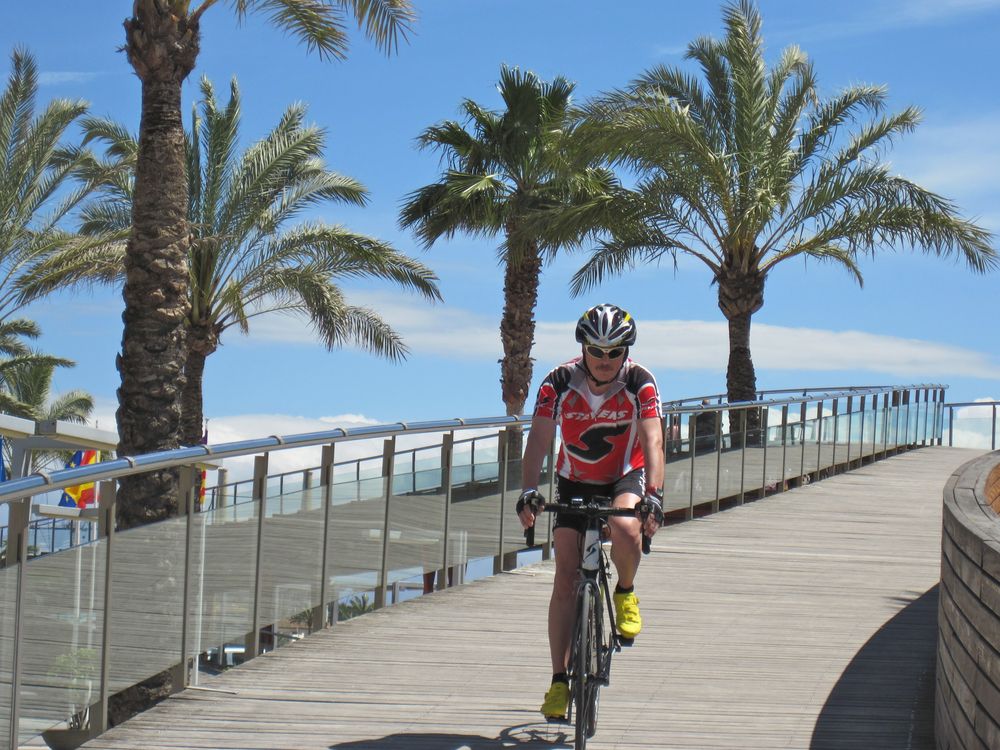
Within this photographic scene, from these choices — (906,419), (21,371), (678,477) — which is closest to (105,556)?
(678,477)

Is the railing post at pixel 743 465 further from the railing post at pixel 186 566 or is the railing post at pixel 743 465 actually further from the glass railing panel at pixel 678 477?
the railing post at pixel 186 566

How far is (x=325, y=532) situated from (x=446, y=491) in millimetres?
1846

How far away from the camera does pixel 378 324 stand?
30.5 meters

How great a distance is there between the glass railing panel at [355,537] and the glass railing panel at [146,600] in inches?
69.1

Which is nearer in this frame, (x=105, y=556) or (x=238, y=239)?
(x=105, y=556)

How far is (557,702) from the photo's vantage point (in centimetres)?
590

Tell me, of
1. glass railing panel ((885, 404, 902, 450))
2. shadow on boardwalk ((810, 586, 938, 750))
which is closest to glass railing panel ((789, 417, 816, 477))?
glass railing panel ((885, 404, 902, 450))

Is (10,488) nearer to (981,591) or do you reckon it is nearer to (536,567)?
(981,591)

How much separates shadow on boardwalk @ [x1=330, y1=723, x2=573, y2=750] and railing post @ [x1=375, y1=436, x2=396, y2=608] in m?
3.37

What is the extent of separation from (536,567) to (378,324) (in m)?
19.2

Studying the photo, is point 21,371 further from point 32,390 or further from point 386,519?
point 386,519

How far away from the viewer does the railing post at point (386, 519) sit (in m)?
9.72

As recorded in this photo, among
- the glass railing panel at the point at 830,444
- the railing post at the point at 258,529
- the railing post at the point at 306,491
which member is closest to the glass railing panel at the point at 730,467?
the glass railing panel at the point at 830,444

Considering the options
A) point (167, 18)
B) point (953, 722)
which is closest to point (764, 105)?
point (167, 18)
